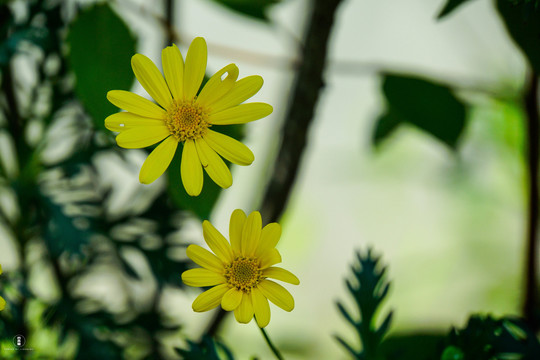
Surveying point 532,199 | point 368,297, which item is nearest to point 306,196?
point 532,199

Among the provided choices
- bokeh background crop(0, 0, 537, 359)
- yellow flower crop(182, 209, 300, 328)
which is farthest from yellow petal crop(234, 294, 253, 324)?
bokeh background crop(0, 0, 537, 359)

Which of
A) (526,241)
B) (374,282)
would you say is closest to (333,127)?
(526,241)

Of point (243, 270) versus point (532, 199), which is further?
point (532, 199)

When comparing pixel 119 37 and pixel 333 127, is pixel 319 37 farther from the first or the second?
pixel 333 127

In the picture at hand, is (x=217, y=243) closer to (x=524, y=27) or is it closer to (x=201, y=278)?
(x=201, y=278)

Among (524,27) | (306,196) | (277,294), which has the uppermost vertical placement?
(524,27)

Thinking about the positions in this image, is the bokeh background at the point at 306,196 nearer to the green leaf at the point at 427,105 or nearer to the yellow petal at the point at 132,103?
the green leaf at the point at 427,105
